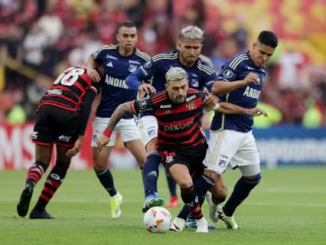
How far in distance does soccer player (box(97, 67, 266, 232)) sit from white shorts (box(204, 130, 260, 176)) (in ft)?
0.42

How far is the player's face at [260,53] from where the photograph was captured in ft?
32.8

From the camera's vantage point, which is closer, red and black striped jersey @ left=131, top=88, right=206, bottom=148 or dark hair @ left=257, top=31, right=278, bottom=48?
red and black striped jersey @ left=131, top=88, right=206, bottom=148

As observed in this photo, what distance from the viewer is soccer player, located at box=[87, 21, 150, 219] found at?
39.9ft

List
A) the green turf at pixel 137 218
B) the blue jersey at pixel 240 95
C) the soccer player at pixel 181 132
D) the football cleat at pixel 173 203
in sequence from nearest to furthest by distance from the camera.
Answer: the green turf at pixel 137 218, the soccer player at pixel 181 132, the blue jersey at pixel 240 95, the football cleat at pixel 173 203

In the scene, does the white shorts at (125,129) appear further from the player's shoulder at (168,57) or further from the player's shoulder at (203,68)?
the player's shoulder at (203,68)

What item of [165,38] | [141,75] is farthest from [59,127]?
[165,38]

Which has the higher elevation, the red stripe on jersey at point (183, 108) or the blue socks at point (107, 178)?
the red stripe on jersey at point (183, 108)

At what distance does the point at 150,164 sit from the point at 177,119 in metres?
0.66

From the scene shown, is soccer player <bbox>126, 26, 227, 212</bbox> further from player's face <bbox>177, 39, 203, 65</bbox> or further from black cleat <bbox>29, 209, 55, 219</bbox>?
black cleat <bbox>29, 209, 55, 219</bbox>

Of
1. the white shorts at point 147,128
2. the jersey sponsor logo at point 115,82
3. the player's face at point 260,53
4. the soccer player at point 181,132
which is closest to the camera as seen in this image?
the soccer player at point 181,132

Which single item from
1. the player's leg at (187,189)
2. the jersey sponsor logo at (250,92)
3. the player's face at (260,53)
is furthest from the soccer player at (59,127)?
the player's face at (260,53)

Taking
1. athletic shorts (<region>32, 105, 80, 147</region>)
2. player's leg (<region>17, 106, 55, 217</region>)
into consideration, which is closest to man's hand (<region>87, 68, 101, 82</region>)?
athletic shorts (<region>32, 105, 80, 147</region>)

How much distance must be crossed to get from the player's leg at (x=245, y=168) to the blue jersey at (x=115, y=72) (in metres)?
2.53

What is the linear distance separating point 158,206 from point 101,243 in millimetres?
→ 1362
